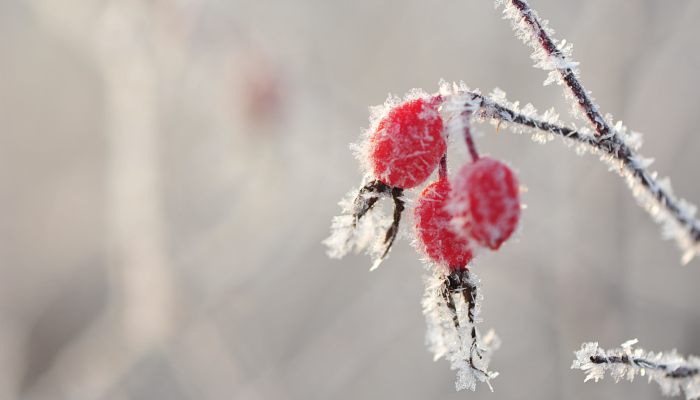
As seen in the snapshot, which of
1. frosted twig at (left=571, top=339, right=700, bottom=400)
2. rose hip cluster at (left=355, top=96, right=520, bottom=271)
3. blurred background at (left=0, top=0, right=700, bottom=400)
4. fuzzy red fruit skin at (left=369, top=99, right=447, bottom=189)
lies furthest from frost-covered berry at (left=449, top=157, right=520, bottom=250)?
blurred background at (left=0, top=0, right=700, bottom=400)

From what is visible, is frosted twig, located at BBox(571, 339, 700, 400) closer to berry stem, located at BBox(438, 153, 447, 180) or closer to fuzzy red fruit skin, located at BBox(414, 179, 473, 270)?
fuzzy red fruit skin, located at BBox(414, 179, 473, 270)

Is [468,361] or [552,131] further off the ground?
[552,131]

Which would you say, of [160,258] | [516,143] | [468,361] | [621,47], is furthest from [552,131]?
[516,143]

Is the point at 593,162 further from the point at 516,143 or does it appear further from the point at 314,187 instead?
the point at 516,143

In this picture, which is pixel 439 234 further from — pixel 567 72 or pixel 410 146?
pixel 567 72

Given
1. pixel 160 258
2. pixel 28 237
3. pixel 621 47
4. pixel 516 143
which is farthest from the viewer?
pixel 28 237
